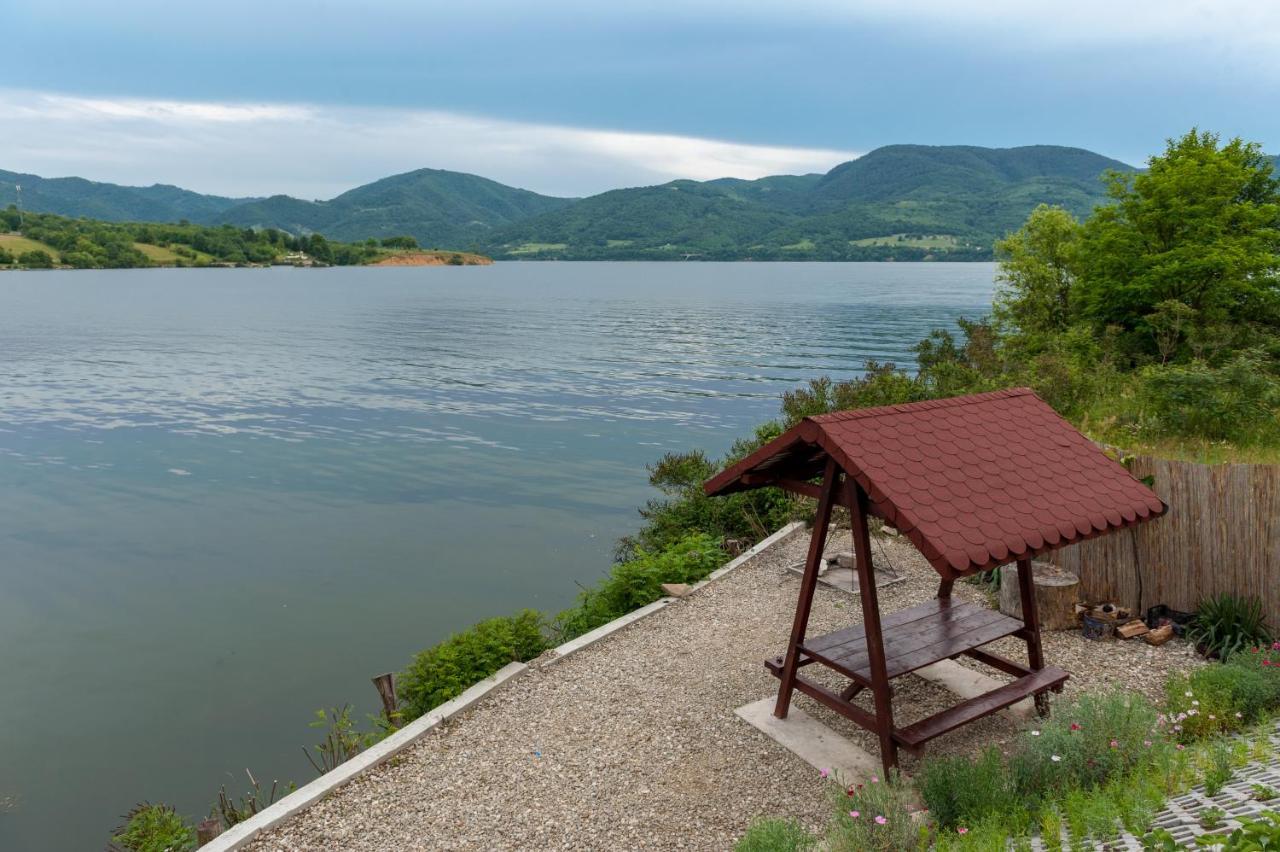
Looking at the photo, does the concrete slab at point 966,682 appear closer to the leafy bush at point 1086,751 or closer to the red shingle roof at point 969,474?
the leafy bush at point 1086,751

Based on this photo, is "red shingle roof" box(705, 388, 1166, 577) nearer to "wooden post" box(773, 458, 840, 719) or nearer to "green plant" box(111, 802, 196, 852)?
"wooden post" box(773, 458, 840, 719)

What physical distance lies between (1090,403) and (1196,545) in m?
11.6

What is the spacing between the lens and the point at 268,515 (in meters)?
20.0

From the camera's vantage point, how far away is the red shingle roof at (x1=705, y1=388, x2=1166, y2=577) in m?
6.01

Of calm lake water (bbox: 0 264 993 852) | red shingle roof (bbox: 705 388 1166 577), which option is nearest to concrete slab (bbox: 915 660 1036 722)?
red shingle roof (bbox: 705 388 1166 577)

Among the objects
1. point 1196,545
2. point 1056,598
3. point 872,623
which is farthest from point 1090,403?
point 872,623

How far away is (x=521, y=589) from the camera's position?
A: 51.8 feet

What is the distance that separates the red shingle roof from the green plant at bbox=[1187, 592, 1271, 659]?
3.01 meters

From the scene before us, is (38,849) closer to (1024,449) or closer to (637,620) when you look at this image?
(637,620)

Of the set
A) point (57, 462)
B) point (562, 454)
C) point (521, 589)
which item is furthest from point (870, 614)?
point (57, 462)

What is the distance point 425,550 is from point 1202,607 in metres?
13.7

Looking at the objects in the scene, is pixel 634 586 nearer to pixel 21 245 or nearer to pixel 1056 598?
pixel 1056 598

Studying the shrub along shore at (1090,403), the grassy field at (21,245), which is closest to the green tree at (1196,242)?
the shrub along shore at (1090,403)

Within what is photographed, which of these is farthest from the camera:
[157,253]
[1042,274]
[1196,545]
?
[157,253]
